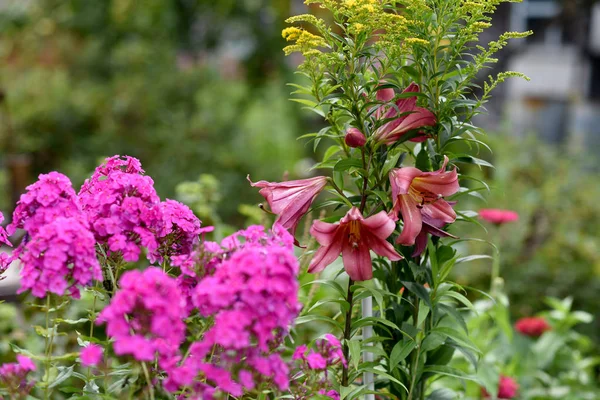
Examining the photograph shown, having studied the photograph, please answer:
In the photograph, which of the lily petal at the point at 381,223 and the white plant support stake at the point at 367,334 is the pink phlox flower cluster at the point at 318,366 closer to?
the white plant support stake at the point at 367,334

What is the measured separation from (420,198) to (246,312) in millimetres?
507

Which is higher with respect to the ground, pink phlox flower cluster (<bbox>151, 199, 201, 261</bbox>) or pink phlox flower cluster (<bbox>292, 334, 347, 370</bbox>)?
pink phlox flower cluster (<bbox>151, 199, 201, 261</bbox>)

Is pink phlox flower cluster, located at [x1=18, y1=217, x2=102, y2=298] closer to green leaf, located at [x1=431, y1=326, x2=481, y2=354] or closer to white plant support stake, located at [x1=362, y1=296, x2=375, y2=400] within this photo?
white plant support stake, located at [x1=362, y1=296, x2=375, y2=400]

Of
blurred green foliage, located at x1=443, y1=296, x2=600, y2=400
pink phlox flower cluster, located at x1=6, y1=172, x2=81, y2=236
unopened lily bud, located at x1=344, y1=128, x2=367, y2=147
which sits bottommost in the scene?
blurred green foliage, located at x1=443, y1=296, x2=600, y2=400

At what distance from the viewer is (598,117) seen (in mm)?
9812

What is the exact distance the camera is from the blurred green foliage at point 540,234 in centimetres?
347

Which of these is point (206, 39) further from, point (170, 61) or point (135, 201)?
point (135, 201)

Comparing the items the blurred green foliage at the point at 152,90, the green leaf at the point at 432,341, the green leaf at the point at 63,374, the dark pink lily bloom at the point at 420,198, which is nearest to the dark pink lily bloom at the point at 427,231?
the dark pink lily bloom at the point at 420,198

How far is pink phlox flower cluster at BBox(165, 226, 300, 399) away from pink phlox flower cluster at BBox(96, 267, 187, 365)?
5cm

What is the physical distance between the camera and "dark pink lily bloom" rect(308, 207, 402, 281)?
4.10ft

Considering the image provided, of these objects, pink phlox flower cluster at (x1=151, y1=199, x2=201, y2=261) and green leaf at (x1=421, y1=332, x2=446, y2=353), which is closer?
pink phlox flower cluster at (x1=151, y1=199, x2=201, y2=261)

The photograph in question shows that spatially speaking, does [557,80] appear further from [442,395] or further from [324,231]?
[324,231]

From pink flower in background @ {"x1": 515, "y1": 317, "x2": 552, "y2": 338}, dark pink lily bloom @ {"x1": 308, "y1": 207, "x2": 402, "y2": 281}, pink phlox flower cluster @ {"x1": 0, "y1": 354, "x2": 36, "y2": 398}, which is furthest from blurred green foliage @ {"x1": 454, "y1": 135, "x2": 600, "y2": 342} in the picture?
pink phlox flower cluster @ {"x1": 0, "y1": 354, "x2": 36, "y2": 398}

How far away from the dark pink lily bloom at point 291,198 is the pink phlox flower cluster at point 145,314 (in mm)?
414
